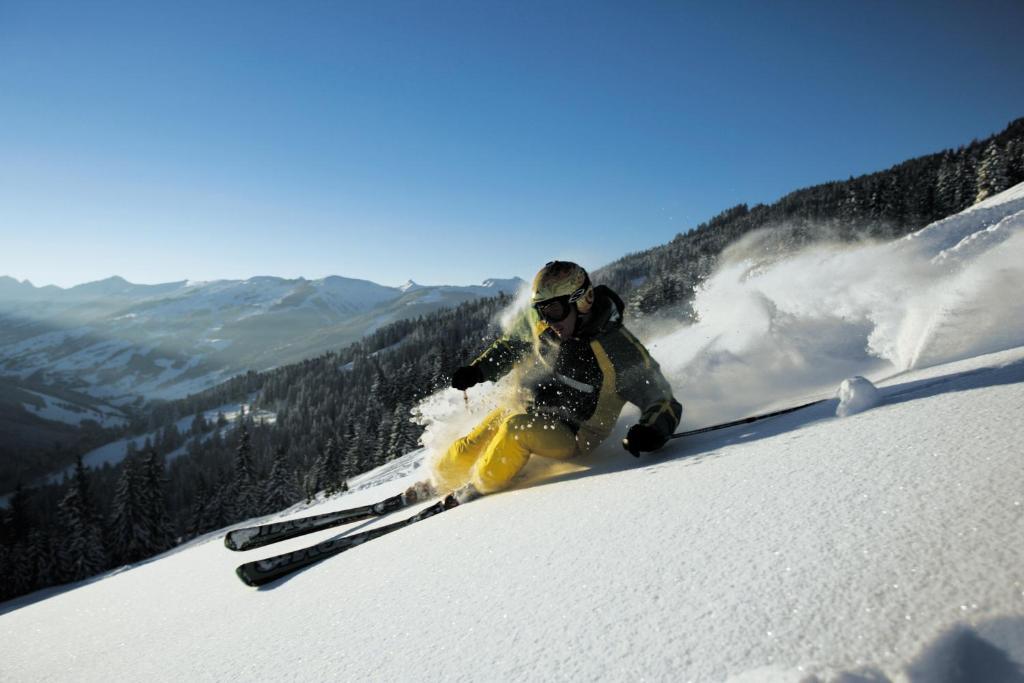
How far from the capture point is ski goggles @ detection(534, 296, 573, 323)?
4730mm

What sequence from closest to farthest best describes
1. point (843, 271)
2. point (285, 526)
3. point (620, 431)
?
point (285, 526) → point (620, 431) → point (843, 271)

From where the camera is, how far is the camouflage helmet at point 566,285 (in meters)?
4.70

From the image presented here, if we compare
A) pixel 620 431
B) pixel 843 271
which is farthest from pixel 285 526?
pixel 843 271

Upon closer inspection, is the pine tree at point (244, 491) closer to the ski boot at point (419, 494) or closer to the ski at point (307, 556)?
the ski boot at point (419, 494)

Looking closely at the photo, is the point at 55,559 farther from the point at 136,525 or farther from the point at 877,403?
the point at 877,403

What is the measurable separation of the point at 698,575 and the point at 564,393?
3.16 metres

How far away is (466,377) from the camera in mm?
5395

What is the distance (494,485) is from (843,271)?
684 cm

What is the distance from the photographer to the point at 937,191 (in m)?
63.0

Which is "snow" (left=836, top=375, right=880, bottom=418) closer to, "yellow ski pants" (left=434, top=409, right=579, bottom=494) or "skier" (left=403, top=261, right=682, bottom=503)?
"skier" (left=403, top=261, right=682, bottom=503)

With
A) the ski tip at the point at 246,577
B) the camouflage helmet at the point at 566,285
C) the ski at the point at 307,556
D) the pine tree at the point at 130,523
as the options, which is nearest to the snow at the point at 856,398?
the camouflage helmet at the point at 566,285

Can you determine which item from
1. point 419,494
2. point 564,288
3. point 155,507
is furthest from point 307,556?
point 155,507

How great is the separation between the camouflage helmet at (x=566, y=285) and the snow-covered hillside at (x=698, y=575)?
1.53m

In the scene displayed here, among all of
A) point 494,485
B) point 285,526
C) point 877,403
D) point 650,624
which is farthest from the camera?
point 285,526
